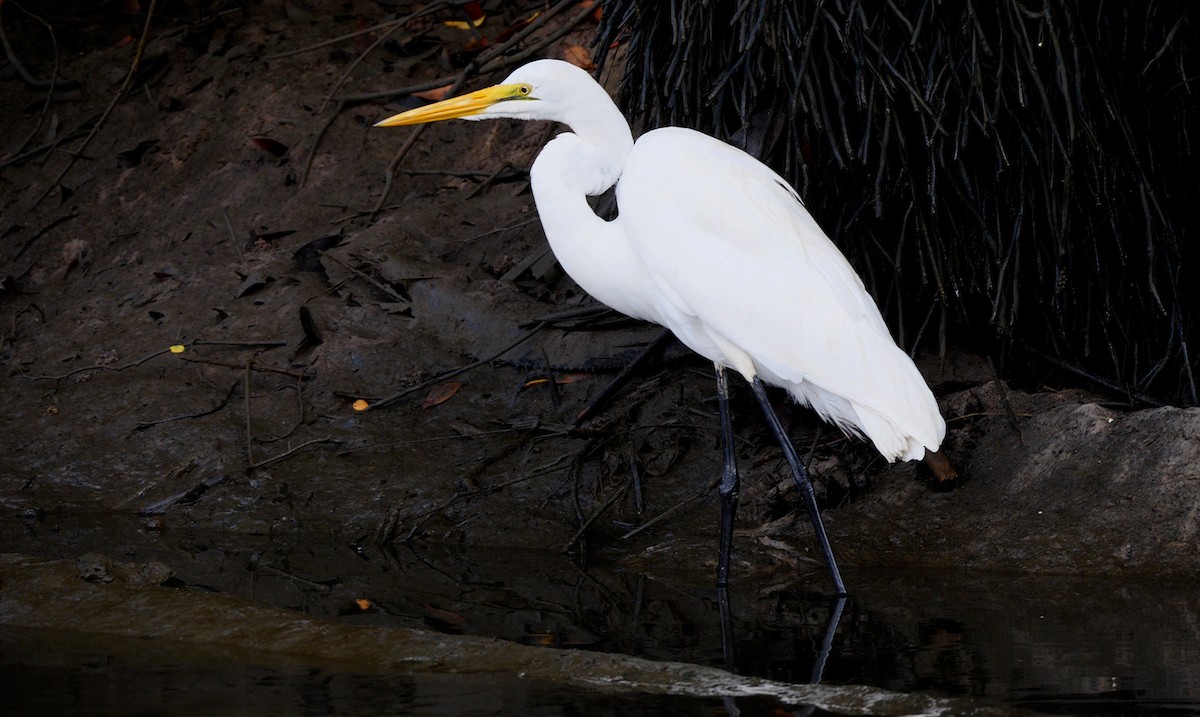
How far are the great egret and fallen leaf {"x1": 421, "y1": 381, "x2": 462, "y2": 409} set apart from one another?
3.40 feet

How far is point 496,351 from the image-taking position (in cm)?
481

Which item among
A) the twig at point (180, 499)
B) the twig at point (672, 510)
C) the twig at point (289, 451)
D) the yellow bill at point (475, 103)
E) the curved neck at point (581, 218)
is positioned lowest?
the twig at point (180, 499)

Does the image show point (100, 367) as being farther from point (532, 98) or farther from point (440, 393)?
point (532, 98)

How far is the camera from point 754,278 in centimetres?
356

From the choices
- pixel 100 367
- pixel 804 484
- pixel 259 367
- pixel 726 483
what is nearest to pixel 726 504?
pixel 726 483

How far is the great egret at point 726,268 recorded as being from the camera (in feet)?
11.3

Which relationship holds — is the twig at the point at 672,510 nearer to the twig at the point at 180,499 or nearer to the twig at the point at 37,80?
the twig at the point at 180,499

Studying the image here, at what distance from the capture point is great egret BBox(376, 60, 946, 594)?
3441 mm

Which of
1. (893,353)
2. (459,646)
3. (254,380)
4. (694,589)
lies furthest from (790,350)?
(254,380)

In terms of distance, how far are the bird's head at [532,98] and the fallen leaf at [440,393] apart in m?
1.16

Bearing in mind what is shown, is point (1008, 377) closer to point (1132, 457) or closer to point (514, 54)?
point (1132, 457)

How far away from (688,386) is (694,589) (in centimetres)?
120

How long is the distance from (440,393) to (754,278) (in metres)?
1.58

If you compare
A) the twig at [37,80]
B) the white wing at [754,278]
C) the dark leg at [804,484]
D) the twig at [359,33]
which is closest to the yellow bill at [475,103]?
the white wing at [754,278]
